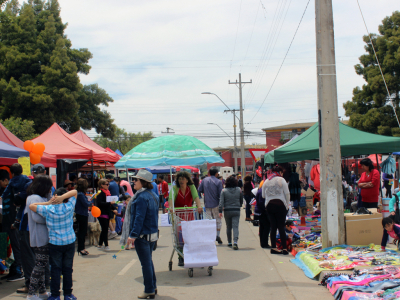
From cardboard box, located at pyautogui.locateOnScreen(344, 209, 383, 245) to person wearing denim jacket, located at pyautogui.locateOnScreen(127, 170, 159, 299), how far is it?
4.24m

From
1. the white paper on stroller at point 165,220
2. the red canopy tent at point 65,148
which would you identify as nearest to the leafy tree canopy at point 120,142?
the red canopy tent at point 65,148

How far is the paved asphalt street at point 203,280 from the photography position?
5.82 m

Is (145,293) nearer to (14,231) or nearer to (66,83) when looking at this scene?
(14,231)

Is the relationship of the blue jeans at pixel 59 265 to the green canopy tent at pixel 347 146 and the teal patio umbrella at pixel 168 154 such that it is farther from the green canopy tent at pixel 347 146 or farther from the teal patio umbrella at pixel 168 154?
the green canopy tent at pixel 347 146

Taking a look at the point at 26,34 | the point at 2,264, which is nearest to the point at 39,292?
the point at 2,264

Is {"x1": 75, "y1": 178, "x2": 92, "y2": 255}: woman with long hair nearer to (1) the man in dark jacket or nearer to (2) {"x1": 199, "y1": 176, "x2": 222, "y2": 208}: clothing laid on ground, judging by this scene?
(1) the man in dark jacket

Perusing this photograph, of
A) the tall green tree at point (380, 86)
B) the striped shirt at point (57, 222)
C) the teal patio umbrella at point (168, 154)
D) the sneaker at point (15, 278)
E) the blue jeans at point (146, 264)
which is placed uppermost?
the tall green tree at point (380, 86)

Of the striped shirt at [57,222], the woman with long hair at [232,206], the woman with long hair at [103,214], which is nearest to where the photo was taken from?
the striped shirt at [57,222]

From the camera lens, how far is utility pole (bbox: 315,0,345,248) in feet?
25.6

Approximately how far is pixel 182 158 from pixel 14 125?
15164 millimetres

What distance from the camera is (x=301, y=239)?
956 cm

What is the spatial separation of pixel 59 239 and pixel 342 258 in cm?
475

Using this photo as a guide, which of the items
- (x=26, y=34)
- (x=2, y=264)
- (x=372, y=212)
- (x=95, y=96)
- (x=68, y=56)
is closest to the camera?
(x=2, y=264)

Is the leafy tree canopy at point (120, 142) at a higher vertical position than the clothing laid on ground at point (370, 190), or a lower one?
higher
